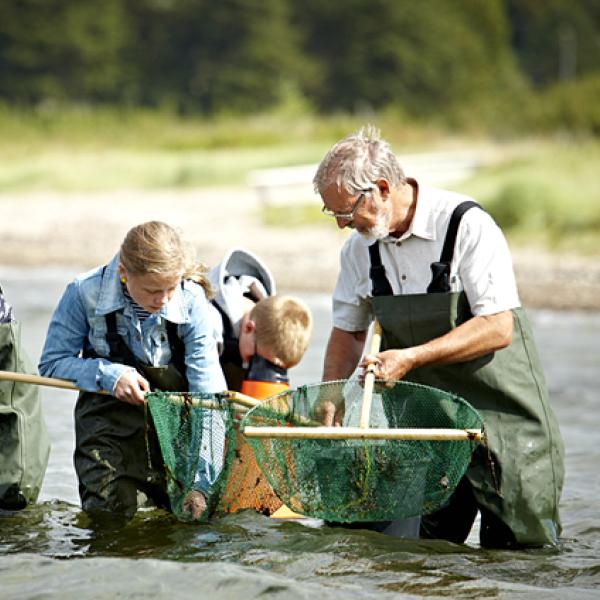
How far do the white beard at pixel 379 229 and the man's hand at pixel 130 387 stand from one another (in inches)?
38.7

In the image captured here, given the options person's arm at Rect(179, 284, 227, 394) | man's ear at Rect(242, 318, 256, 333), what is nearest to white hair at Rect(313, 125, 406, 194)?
person's arm at Rect(179, 284, 227, 394)

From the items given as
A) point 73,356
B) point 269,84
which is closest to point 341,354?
point 73,356

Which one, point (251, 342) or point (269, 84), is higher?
point (269, 84)

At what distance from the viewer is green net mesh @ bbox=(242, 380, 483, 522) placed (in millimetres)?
4500

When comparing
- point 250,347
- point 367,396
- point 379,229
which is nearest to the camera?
point 367,396

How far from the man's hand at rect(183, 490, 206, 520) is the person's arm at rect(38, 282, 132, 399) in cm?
57

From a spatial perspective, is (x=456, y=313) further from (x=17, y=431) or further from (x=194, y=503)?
(x=17, y=431)

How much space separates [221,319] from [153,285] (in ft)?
2.36

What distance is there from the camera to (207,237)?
1816cm

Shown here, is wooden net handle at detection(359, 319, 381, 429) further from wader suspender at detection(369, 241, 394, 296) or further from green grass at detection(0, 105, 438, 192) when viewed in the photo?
green grass at detection(0, 105, 438, 192)

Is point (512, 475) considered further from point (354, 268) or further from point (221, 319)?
point (221, 319)

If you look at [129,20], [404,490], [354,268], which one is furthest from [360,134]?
[129,20]

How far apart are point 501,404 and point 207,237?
13.7 meters

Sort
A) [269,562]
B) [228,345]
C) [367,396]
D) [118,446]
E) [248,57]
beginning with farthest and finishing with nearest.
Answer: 1. [248,57]
2. [228,345]
3. [269,562]
4. [118,446]
5. [367,396]
